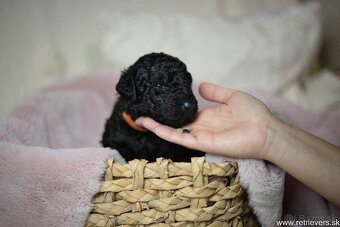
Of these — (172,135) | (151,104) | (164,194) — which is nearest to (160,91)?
(151,104)

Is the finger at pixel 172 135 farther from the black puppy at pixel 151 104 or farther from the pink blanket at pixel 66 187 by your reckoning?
the pink blanket at pixel 66 187

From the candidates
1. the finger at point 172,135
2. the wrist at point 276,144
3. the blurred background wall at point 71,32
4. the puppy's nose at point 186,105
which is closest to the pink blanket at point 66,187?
the wrist at point 276,144

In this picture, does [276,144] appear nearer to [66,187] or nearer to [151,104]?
[151,104]

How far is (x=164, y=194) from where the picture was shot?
1053 mm

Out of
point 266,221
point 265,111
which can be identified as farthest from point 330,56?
point 266,221

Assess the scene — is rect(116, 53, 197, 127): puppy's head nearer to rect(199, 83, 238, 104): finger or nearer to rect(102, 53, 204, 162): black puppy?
rect(102, 53, 204, 162): black puppy

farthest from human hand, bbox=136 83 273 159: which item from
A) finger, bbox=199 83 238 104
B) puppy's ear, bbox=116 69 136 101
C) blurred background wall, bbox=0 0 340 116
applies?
blurred background wall, bbox=0 0 340 116

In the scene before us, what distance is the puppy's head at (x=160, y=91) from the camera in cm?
129

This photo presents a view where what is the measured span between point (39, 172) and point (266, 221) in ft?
2.42

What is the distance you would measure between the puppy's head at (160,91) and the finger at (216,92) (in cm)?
12

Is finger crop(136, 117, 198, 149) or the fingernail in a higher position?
the fingernail

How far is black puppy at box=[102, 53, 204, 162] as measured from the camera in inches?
51.3

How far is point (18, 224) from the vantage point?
1.12m

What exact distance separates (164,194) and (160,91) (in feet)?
1.40
